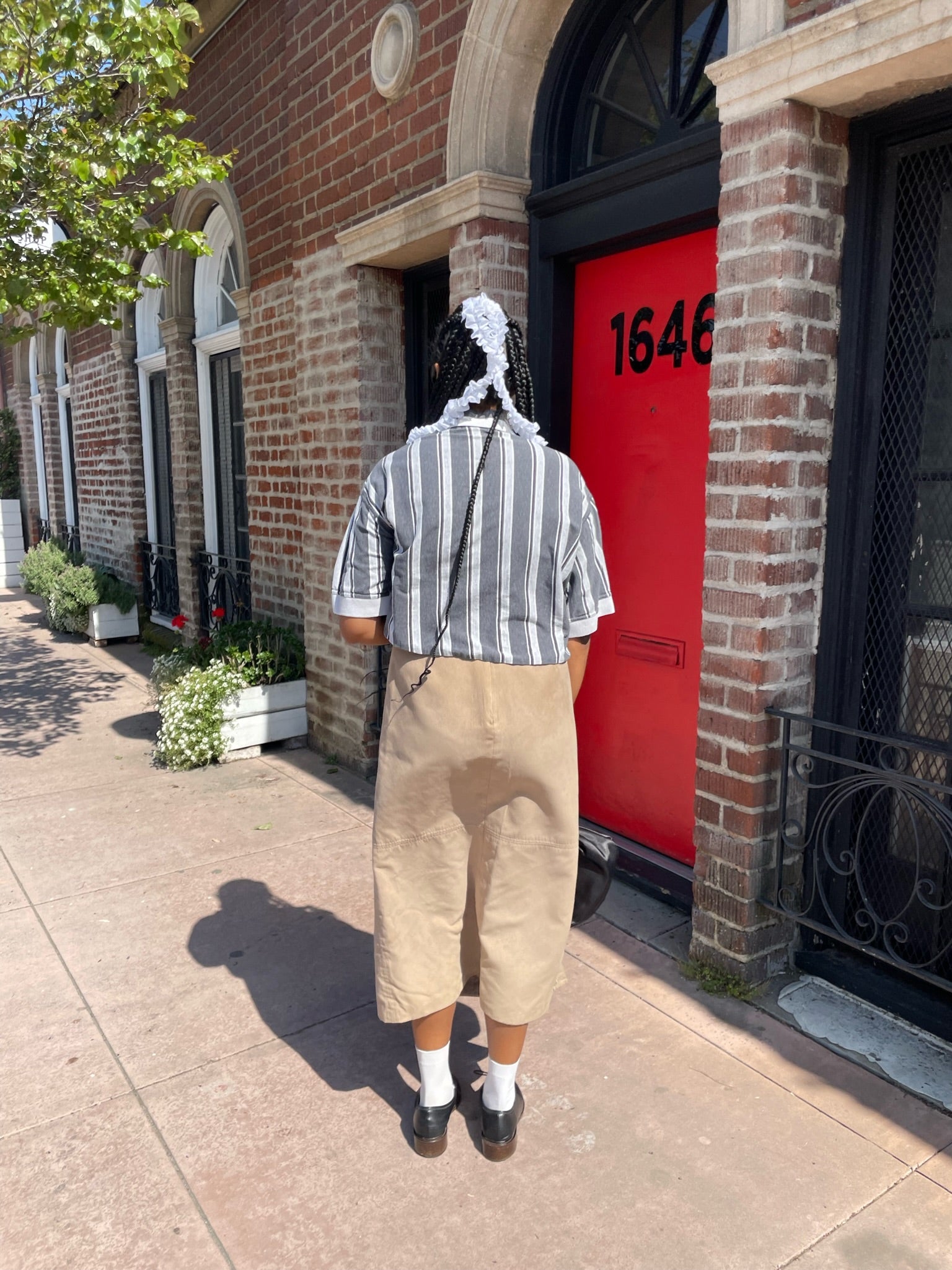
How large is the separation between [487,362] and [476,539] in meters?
0.42

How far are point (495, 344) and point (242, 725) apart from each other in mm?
4001

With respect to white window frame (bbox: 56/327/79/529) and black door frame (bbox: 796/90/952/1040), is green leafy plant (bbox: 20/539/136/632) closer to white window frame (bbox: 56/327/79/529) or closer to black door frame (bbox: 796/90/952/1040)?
white window frame (bbox: 56/327/79/529)

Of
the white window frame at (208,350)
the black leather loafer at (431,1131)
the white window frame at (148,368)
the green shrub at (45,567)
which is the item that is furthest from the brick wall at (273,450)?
the green shrub at (45,567)

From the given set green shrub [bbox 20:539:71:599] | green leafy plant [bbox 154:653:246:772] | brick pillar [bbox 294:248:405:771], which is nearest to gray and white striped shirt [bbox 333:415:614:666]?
brick pillar [bbox 294:248:405:771]

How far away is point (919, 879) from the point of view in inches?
116

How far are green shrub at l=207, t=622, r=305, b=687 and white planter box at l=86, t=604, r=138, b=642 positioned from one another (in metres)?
3.65

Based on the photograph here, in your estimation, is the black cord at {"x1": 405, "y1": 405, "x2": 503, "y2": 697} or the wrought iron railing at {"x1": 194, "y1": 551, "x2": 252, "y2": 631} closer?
the black cord at {"x1": 405, "y1": 405, "x2": 503, "y2": 697}

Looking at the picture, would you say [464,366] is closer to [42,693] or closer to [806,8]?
[806,8]

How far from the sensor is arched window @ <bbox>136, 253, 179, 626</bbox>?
9.40 meters

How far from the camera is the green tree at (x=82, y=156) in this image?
15.1 ft

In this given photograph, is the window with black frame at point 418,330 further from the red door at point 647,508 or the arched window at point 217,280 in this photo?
the arched window at point 217,280

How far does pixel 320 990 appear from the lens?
325 centimetres

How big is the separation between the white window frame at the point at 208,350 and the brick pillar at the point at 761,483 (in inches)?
212

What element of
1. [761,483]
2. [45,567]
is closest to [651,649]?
[761,483]
